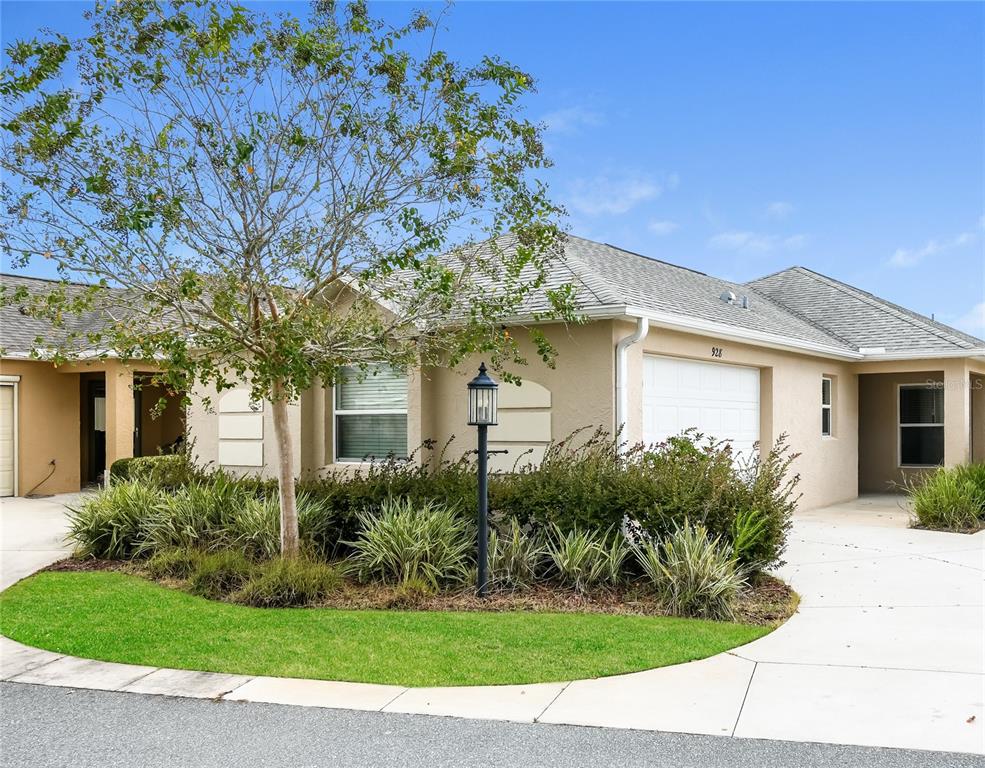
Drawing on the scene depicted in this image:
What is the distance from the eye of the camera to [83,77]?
8.73m

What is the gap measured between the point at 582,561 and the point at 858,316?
40.5ft

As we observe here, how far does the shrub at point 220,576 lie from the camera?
9031 mm

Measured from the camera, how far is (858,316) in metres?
18.5

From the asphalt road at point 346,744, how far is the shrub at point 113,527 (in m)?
5.70

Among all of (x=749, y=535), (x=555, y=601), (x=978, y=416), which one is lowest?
(x=555, y=601)

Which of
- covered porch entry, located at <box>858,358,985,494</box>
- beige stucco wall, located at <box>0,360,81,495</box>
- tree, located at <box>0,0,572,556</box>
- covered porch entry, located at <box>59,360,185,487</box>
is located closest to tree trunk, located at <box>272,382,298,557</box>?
tree, located at <box>0,0,572,556</box>

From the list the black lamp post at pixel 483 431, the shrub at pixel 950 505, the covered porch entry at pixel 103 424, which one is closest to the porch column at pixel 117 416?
the covered porch entry at pixel 103 424

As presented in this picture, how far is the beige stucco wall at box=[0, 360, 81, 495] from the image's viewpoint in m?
18.1

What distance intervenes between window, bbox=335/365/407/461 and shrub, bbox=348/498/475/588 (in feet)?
9.29

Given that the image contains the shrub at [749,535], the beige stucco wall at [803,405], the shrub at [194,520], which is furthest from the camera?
the beige stucco wall at [803,405]

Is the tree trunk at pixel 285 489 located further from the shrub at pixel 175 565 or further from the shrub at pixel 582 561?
the shrub at pixel 582 561

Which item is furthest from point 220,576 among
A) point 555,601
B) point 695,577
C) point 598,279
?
point 598,279

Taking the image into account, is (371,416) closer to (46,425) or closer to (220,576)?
(220,576)

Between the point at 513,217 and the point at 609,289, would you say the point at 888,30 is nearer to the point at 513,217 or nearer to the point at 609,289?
the point at 609,289
